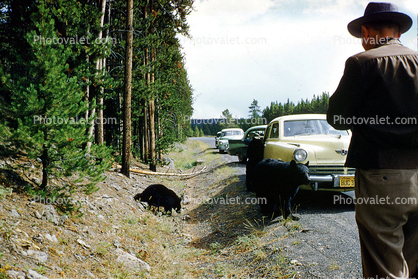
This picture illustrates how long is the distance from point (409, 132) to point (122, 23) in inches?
531

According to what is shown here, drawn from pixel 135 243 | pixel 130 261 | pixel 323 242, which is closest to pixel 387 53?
pixel 323 242

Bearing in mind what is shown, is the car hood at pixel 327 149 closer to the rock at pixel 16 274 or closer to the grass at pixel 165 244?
the grass at pixel 165 244

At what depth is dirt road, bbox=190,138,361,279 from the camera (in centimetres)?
341

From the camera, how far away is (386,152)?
1688 millimetres

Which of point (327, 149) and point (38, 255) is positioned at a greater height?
point (327, 149)

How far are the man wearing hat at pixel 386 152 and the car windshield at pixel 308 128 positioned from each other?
18.0ft

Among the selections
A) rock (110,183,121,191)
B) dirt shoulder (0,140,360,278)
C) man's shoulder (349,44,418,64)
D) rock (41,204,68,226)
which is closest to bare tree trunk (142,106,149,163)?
rock (110,183,121,191)

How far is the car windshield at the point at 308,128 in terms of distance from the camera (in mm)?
7023

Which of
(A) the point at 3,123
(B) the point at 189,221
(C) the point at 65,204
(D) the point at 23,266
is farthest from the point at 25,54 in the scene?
(B) the point at 189,221

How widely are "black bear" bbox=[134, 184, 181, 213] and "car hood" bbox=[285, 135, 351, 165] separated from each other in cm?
374

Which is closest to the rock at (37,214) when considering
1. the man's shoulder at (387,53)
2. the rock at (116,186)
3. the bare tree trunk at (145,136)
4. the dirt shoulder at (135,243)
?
the dirt shoulder at (135,243)

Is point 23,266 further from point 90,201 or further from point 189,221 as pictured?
point 189,221

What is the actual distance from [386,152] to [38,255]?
3.75 meters

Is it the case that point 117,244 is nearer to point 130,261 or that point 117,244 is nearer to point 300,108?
point 130,261
